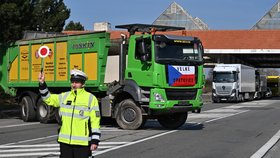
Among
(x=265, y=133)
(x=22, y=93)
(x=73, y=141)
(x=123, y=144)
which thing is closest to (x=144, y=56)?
(x=123, y=144)

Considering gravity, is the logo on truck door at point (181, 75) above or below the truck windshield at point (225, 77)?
below

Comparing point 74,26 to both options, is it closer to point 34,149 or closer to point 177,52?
point 177,52

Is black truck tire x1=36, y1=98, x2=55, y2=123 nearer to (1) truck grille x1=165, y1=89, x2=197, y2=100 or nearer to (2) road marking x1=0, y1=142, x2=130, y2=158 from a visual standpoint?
(1) truck grille x1=165, y1=89, x2=197, y2=100

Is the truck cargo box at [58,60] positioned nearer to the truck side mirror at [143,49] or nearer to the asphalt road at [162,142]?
the truck side mirror at [143,49]

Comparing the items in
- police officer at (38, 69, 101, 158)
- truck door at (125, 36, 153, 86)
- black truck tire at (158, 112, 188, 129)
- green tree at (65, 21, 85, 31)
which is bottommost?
black truck tire at (158, 112, 188, 129)

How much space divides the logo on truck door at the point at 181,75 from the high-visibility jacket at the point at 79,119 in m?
9.14

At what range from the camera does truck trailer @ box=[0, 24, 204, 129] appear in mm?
15047

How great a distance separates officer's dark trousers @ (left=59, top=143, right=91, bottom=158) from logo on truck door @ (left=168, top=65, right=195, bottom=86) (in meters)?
9.28

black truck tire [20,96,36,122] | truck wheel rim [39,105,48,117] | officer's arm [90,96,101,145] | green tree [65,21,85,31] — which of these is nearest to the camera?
officer's arm [90,96,101,145]

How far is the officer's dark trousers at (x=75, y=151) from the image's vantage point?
19.6 ft

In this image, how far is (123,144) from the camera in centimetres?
1217

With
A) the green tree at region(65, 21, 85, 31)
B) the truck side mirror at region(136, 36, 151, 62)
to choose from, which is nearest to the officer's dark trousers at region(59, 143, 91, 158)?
the truck side mirror at region(136, 36, 151, 62)

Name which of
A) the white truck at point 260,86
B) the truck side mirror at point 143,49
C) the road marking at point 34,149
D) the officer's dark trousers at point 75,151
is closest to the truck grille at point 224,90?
the white truck at point 260,86

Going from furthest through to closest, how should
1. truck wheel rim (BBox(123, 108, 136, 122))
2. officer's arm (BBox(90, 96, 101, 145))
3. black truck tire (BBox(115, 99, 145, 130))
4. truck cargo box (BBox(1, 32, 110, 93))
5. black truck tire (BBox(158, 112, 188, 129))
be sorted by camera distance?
black truck tire (BBox(158, 112, 188, 129))
truck cargo box (BBox(1, 32, 110, 93))
truck wheel rim (BBox(123, 108, 136, 122))
black truck tire (BBox(115, 99, 145, 130))
officer's arm (BBox(90, 96, 101, 145))
